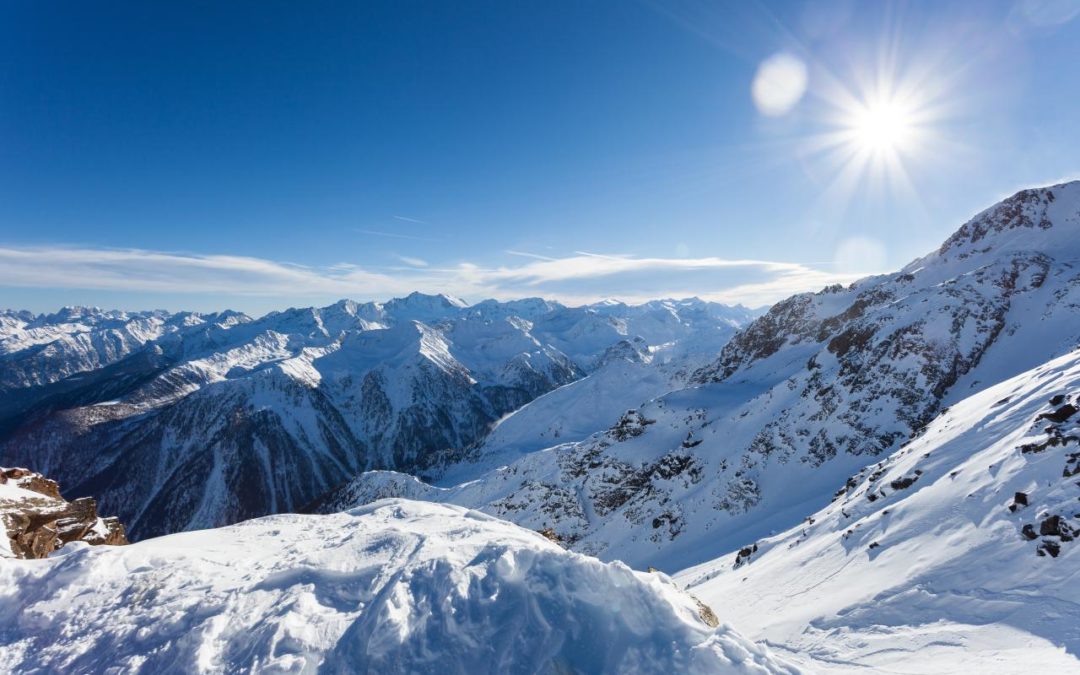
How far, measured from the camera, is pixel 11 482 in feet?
69.8

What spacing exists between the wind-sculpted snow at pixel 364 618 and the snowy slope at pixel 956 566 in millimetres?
5652

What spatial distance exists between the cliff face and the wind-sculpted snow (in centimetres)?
993

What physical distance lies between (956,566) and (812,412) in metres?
36.0

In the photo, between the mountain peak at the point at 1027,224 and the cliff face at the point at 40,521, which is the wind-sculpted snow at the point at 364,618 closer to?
the cliff face at the point at 40,521

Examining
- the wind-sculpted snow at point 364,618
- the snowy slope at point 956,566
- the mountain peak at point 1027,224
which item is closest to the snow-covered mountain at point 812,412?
the mountain peak at point 1027,224

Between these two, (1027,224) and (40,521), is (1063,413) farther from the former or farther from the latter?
(1027,224)

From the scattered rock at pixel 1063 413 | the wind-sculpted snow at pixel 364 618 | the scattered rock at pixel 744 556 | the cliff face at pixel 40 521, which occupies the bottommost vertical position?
the scattered rock at pixel 744 556

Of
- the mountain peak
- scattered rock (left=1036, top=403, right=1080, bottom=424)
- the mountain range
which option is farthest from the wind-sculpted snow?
the mountain peak

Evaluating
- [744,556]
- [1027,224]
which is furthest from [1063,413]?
[1027,224]

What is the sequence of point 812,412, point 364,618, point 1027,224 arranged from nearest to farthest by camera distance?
point 364,618, point 812,412, point 1027,224

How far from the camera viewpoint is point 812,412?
4444cm

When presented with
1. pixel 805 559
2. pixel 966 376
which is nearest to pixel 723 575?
pixel 805 559

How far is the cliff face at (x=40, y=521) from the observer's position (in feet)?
57.6

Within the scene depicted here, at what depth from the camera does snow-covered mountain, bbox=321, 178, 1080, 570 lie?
38156mm
